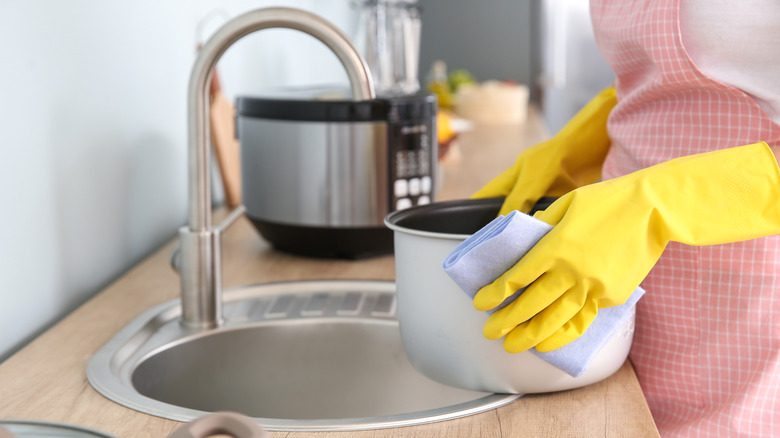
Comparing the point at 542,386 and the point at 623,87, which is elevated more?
the point at 623,87

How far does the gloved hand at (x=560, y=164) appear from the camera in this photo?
2.67ft

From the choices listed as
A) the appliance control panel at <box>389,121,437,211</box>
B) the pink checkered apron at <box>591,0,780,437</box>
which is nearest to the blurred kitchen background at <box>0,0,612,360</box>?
the appliance control panel at <box>389,121,437,211</box>

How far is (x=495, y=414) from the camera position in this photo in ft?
1.94

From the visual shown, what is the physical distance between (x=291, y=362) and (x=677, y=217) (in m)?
0.48

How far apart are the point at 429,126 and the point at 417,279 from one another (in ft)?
1.57

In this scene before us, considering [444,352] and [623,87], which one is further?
[623,87]

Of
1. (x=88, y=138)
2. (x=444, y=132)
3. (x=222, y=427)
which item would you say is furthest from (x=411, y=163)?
(x=444, y=132)

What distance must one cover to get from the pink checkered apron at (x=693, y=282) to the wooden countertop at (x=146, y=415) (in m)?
0.08

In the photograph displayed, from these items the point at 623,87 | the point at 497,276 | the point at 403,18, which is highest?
the point at 403,18

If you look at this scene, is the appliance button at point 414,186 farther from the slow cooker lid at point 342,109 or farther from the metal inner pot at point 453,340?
the metal inner pot at point 453,340

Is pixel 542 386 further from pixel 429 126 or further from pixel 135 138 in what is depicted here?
pixel 135 138

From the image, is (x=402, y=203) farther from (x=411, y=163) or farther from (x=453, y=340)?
(x=453, y=340)

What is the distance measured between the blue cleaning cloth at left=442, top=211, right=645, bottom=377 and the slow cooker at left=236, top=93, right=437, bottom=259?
460 millimetres

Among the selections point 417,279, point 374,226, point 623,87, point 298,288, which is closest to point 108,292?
point 298,288
